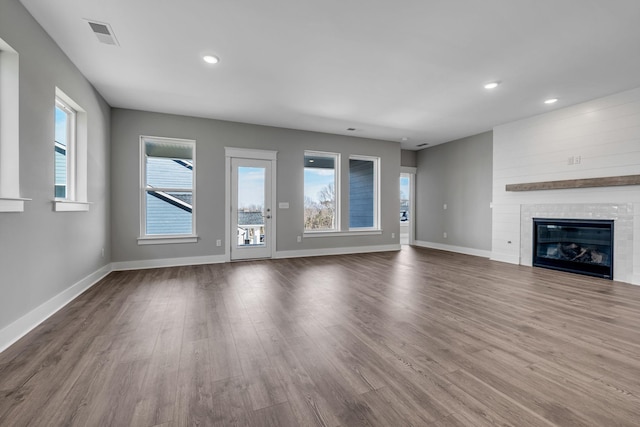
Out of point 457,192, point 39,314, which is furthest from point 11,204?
point 457,192

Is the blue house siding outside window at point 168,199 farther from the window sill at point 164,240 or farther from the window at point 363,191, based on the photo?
the window at point 363,191

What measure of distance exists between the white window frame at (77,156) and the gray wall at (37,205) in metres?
0.13

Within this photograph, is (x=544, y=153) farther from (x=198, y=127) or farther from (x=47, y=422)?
(x=47, y=422)

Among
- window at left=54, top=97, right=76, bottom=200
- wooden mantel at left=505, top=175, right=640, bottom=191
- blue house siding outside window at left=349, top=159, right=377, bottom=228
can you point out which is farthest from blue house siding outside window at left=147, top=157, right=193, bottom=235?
wooden mantel at left=505, top=175, right=640, bottom=191

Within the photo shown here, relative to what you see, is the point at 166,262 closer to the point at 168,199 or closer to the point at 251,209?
the point at 168,199

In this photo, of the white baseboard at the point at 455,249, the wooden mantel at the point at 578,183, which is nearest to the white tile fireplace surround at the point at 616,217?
the wooden mantel at the point at 578,183

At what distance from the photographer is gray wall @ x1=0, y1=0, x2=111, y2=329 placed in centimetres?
223

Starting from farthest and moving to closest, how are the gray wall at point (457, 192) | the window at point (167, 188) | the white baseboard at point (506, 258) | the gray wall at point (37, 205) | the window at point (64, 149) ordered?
the gray wall at point (457, 192), the white baseboard at point (506, 258), the window at point (167, 188), the window at point (64, 149), the gray wall at point (37, 205)

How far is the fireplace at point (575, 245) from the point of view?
14.5ft

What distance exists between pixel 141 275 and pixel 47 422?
11.3 ft

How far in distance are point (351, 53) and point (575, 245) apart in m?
4.88

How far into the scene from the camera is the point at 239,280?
13.7 ft

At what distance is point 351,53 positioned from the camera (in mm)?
3180

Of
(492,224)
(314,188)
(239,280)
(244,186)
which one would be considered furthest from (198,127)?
(492,224)
